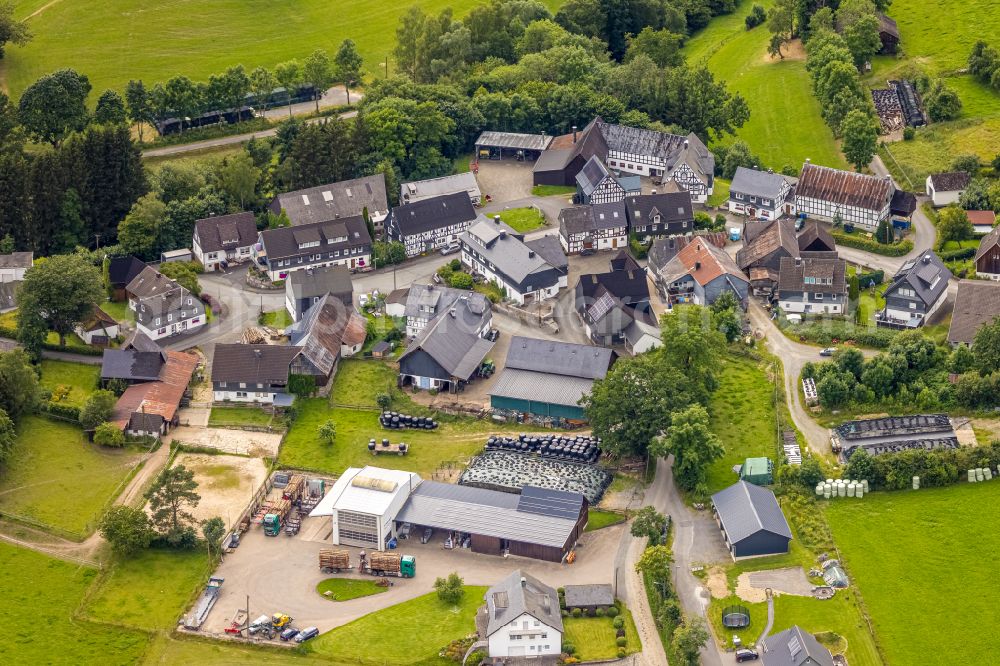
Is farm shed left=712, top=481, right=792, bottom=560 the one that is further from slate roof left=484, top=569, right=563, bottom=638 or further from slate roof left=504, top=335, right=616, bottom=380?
slate roof left=504, top=335, right=616, bottom=380

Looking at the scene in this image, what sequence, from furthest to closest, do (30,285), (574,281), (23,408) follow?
1. (574,281)
2. (30,285)
3. (23,408)

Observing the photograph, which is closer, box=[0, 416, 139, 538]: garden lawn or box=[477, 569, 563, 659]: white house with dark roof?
box=[477, 569, 563, 659]: white house with dark roof

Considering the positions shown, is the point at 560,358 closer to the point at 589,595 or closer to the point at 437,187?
the point at 589,595

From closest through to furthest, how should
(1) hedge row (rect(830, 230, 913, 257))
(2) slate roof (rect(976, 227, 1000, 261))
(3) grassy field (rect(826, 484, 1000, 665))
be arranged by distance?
(3) grassy field (rect(826, 484, 1000, 665))
(2) slate roof (rect(976, 227, 1000, 261))
(1) hedge row (rect(830, 230, 913, 257))

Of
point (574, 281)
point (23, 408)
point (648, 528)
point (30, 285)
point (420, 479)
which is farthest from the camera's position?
point (574, 281)

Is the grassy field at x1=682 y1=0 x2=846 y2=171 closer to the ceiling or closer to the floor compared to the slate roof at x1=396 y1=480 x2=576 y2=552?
closer to the floor

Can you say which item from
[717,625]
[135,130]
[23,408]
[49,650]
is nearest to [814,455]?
[717,625]

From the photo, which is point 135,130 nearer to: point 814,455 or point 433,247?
point 433,247

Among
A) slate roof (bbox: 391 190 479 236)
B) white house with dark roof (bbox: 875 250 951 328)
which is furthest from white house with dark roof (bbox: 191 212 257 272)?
white house with dark roof (bbox: 875 250 951 328)
